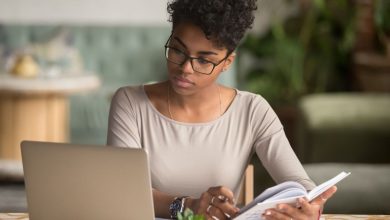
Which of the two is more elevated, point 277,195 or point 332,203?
point 277,195

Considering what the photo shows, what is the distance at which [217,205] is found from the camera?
Result: 1.98 metres

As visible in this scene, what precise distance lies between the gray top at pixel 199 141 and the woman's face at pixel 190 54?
19 cm

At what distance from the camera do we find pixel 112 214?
1.79 metres

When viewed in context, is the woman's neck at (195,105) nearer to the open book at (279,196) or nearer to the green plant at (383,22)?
the open book at (279,196)

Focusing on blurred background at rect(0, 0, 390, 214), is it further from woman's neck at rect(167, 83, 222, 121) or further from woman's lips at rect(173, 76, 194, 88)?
woman's lips at rect(173, 76, 194, 88)

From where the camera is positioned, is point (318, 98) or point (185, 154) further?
point (318, 98)

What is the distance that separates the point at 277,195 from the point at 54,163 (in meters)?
0.46

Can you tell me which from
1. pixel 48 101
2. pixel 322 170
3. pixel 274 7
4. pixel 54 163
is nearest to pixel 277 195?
pixel 54 163

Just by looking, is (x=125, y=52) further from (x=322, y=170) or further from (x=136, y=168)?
(x=136, y=168)

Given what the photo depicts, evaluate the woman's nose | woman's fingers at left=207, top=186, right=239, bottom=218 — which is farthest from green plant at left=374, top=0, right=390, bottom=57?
woman's fingers at left=207, top=186, right=239, bottom=218

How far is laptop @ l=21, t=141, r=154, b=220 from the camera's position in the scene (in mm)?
1734

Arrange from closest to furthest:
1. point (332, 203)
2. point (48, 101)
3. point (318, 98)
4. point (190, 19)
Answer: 1. point (190, 19)
2. point (332, 203)
3. point (318, 98)
4. point (48, 101)

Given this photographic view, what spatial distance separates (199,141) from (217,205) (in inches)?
12.5

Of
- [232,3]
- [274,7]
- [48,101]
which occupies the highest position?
[232,3]
